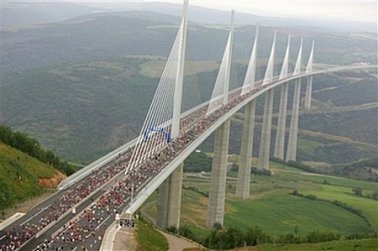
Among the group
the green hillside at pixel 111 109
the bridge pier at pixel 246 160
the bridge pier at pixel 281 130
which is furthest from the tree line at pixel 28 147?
the bridge pier at pixel 281 130

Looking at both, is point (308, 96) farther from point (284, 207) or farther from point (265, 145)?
point (284, 207)

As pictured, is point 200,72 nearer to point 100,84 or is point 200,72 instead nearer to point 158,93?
point 100,84

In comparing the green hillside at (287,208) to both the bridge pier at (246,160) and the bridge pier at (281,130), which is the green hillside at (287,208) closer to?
the bridge pier at (246,160)

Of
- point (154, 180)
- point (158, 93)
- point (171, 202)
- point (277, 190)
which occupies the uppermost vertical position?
point (158, 93)

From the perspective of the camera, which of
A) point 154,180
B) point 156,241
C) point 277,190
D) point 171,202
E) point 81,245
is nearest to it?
point 81,245

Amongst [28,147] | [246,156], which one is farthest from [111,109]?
[28,147]

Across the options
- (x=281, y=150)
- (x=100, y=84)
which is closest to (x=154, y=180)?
(x=281, y=150)

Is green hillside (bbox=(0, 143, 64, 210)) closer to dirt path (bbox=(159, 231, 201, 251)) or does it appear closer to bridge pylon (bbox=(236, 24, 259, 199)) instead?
dirt path (bbox=(159, 231, 201, 251))

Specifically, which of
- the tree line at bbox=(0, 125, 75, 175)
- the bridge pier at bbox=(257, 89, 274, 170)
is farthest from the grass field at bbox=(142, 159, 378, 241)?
the tree line at bbox=(0, 125, 75, 175)
